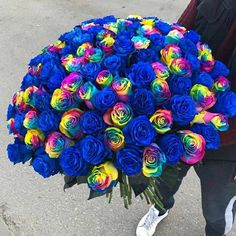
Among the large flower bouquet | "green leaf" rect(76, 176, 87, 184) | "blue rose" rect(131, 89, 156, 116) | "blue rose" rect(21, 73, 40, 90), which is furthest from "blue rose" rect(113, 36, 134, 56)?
"green leaf" rect(76, 176, 87, 184)

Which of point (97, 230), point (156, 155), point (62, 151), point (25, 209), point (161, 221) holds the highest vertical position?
point (156, 155)

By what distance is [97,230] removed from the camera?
229 centimetres

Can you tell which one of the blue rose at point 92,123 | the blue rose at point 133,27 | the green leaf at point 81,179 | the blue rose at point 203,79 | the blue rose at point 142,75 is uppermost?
the blue rose at point 133,27

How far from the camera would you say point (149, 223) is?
223 centimetres

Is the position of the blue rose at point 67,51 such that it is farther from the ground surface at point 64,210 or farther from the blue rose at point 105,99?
the ground surface at point 64,210

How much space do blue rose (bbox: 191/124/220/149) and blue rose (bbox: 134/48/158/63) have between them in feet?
0.70

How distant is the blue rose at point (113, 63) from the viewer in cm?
118

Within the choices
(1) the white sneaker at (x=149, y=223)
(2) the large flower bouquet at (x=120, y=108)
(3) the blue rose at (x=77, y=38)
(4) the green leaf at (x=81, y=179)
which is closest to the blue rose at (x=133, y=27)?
(2) the large flower bouquet at (x=120, y=108)

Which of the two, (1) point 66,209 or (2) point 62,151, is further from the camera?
(1) point 66,209

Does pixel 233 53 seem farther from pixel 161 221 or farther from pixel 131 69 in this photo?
pixel 161 221

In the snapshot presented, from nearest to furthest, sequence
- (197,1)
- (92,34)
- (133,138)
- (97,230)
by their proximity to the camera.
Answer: (133,138)
(92,34)
(197,1)
(97,230)

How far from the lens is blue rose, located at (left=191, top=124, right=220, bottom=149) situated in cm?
118

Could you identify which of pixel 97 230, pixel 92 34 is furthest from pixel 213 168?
pixel 97 230

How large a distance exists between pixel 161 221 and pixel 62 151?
4.30 ft
